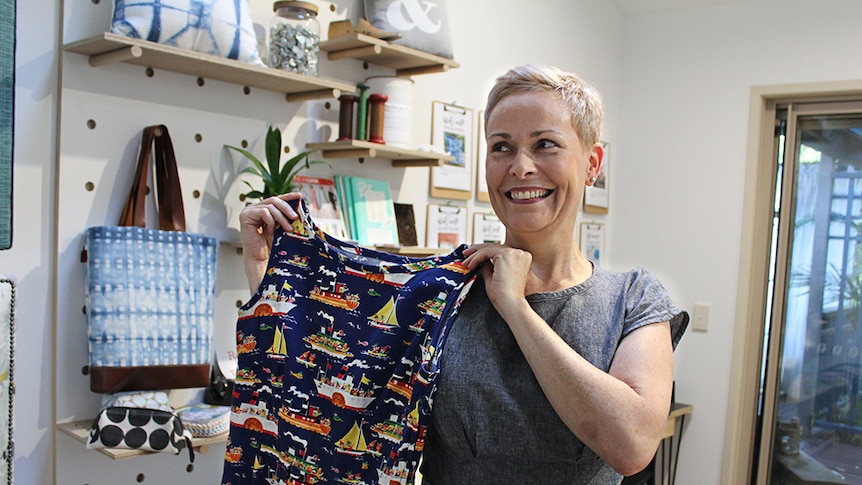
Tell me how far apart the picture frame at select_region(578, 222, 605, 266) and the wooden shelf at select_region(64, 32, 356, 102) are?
1847 millimetres

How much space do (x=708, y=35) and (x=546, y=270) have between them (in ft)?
9.05

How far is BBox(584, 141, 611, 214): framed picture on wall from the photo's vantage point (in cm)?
382

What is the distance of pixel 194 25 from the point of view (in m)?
1.88

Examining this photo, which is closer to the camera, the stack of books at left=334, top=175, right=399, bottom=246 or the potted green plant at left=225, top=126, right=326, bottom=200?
the potted green plant at left=225, top=126, right=326, bottom=200

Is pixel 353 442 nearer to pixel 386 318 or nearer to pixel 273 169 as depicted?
pixel 386 318

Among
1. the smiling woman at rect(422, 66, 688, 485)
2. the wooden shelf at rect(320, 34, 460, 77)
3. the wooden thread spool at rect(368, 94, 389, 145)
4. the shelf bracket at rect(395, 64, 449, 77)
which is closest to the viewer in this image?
the smiling woman at rect(422, 66, 688, 485)

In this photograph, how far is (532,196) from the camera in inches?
53.9

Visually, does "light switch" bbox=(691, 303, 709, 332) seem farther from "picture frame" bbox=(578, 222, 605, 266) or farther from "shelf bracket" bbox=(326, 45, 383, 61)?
"shelf bracket" bbox=(326, 45, 383, 61)

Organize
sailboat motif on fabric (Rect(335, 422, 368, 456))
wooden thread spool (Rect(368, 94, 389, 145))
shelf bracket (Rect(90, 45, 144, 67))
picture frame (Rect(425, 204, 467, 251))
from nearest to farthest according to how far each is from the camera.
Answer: sailboat motif on fabric (Rect(335, 422, 368, 456)) → shelf bracket (Rect(90, 45, 144, 67)) → wooden thread spool (Rect(368, 94, 389, 145)) → picture frame (Rect(425, 204, 467, 251))

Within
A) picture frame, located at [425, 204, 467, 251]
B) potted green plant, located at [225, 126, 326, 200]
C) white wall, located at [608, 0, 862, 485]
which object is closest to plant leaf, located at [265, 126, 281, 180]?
potted green plant, located at [225, 126, 326, 200]

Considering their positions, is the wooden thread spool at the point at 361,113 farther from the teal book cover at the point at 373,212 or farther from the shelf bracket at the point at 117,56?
the shelf bracket at the point at 117,56

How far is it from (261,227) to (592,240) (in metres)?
2.52

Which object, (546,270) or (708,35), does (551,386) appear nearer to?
(546,270)

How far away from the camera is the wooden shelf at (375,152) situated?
2.37 metres
